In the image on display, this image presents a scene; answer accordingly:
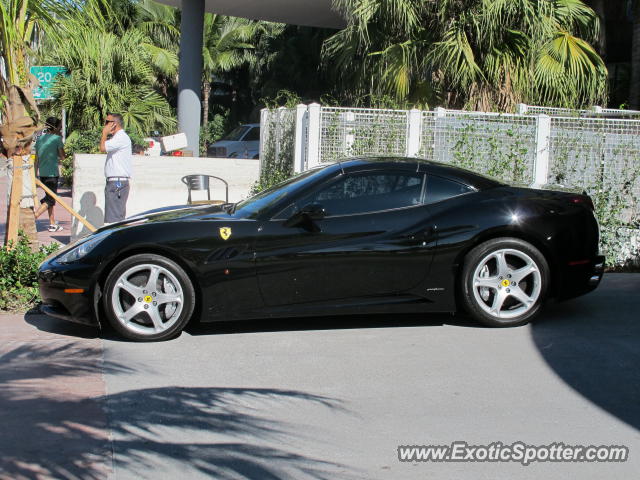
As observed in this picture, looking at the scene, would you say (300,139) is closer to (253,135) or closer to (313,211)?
(313,211)

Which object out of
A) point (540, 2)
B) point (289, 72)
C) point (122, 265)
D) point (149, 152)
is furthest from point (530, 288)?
point (289, 72)

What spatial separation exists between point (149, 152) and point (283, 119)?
7.98 metres

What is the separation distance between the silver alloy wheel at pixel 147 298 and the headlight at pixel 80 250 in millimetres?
351

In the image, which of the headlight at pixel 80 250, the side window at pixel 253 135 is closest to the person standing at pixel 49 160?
the headlight at pixel 80 250

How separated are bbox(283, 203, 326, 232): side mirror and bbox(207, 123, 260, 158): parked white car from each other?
57.9 feet

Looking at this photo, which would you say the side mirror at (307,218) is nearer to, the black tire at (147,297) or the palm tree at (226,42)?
the black tire at (147,297)

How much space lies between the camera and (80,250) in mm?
6305

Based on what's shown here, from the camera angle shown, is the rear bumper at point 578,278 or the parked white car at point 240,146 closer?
the rear bumper at point 578,278

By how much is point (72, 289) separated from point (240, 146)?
752 inches

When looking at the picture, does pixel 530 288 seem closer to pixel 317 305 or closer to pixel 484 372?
pixel 484 372

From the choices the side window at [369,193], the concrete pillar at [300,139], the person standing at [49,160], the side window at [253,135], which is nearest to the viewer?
the side window at [369,193]

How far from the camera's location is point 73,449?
417cm

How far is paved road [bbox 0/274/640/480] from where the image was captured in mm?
4043

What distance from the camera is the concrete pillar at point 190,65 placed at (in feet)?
54.2
